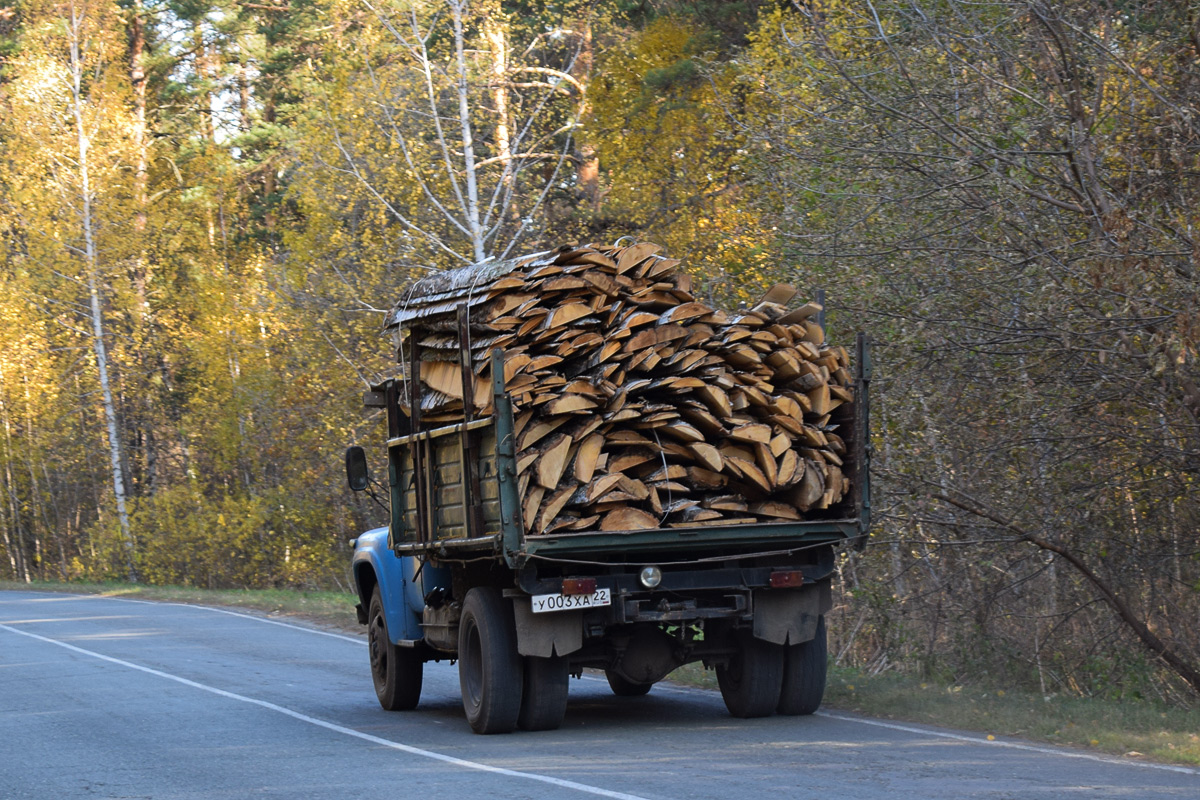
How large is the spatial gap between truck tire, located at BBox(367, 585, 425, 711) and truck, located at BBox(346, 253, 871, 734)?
1234 mm

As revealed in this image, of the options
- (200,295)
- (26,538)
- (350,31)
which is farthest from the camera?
(26,538)

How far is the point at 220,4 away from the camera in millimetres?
38469

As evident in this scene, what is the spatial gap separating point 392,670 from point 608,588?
3257mm

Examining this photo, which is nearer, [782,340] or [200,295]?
[782,340]

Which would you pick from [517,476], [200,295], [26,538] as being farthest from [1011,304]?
[26,538]

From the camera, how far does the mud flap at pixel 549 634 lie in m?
8.97

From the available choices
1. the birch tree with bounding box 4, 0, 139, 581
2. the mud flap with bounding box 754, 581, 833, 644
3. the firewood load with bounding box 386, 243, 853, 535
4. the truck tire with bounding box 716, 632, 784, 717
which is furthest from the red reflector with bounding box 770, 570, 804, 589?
the birch tree with bounding box 4, 0, 139, 581

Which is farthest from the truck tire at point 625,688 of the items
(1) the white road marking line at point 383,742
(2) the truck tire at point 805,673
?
(1) the white road marking line at point 383,742

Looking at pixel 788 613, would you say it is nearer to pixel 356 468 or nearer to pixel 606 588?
pixel 606 588

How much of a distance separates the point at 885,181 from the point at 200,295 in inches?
1164

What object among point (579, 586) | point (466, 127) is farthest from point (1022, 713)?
point (466, 127)

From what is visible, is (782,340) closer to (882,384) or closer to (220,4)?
(882,384)

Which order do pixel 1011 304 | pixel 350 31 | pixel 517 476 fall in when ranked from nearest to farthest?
pixel 517 476 < pixel 1011 304 < pixel 350 31

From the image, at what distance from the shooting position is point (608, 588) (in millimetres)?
8922
